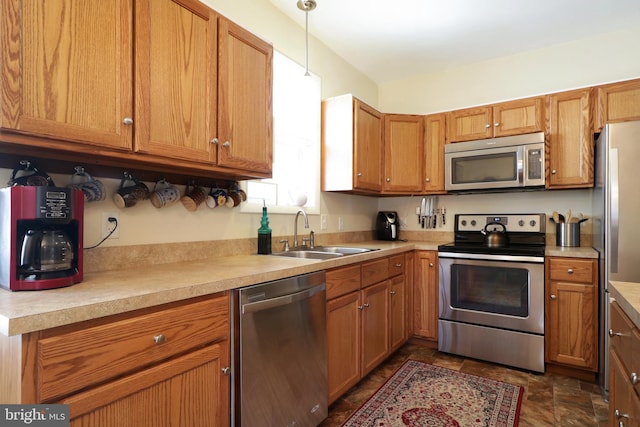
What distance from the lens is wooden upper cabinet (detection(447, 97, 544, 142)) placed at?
2.83 m

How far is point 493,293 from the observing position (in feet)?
8.89

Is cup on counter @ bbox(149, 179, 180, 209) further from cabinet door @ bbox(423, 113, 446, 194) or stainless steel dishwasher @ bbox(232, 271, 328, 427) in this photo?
cabinet door @ bbox(423, 113, 446, 194)

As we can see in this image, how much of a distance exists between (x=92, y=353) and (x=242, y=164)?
1.07 meters

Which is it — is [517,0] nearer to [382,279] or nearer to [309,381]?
[382,279]

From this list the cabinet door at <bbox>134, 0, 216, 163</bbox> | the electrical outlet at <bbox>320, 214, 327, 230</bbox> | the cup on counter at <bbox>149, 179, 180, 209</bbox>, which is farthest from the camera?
the electrical outlet at <bbox>320, 214, 327, 230</bbox>

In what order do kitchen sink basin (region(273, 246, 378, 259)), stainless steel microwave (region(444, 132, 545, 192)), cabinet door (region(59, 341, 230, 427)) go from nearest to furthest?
cabinet door (region(59, 341, 230, 427)), kitchen sink basin (region(273, 246, 378, 259)), stainless steel microwave (region(444, 132, 545, 192))

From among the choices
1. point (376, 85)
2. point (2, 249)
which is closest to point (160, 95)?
point (2, 249)

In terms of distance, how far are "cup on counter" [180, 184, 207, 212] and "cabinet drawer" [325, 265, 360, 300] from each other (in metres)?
0.80

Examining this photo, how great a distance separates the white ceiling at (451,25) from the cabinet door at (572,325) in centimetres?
199

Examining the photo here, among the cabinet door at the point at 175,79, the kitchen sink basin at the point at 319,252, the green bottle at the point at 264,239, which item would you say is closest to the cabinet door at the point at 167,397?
the cabinet door at the point at 175,79

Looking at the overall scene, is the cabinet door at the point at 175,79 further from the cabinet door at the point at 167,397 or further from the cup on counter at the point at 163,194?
the cabinet door at the point at 167,397

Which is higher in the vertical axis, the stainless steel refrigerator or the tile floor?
the stainless steel refrigerator

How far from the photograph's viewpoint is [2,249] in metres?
1.07

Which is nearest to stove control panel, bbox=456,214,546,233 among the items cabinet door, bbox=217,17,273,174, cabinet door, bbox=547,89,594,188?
cabinet door, bbox=547,89,594,188
